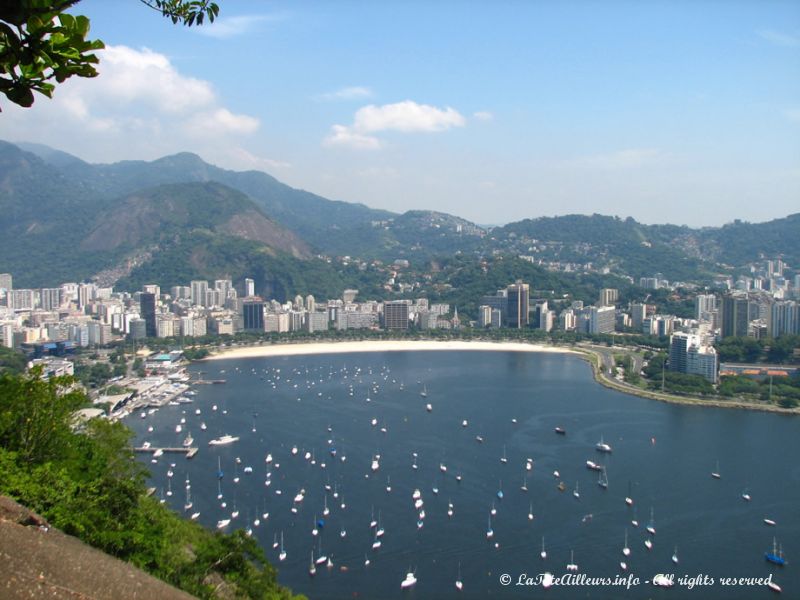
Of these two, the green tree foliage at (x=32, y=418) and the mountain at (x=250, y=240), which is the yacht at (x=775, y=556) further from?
the mountain at (x=250, y=240)

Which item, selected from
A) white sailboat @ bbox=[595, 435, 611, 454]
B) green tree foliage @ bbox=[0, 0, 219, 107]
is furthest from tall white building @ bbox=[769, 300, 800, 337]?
green tree foliage @ bbox=[0, 0, 219, 107]

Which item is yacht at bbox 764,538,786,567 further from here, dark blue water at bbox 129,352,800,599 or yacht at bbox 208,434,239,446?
yacht at bbox 208,434,239,446

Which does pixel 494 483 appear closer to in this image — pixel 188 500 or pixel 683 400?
pixel 188 500

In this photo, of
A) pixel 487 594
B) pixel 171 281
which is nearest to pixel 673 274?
pixel 171 281

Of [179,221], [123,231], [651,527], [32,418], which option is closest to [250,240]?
[179,221]

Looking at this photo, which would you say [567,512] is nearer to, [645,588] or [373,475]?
[645,588]
